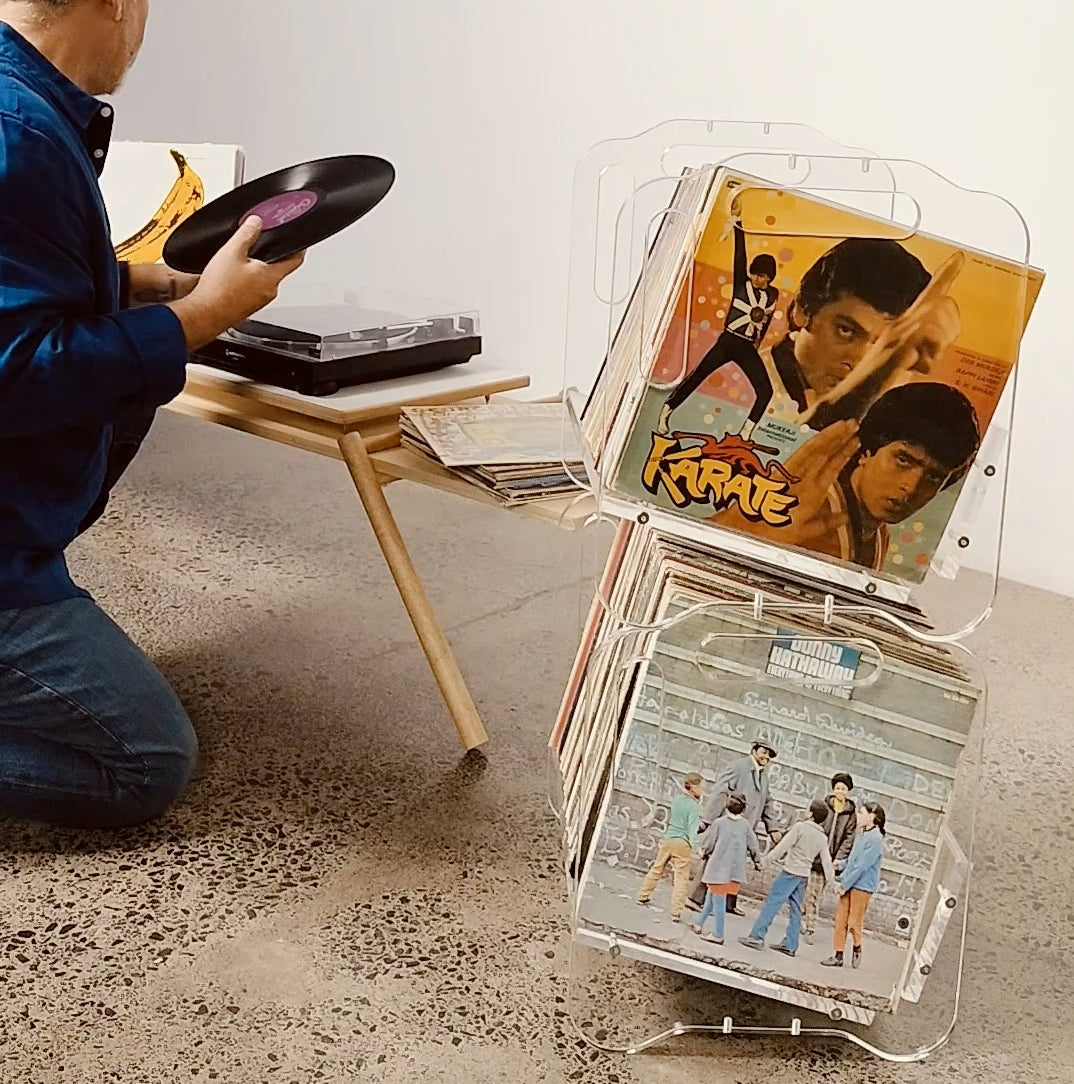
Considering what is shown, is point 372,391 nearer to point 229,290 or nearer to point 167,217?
point 229,290

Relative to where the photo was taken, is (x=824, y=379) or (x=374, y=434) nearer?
(x=824, y=379)

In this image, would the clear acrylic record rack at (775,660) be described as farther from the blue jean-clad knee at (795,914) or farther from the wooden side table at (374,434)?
the wooden side table at (374,434)

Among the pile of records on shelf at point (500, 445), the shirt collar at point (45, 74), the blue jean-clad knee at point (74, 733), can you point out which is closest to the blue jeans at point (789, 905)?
the pile of records on shelf at point (500, 445)

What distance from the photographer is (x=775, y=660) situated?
1.02 metres

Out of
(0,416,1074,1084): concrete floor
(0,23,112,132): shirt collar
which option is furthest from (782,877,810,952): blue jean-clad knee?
(0,23,112,132): shirt collar

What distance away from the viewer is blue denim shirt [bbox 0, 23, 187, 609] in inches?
48.6

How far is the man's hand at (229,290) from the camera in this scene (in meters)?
1.37

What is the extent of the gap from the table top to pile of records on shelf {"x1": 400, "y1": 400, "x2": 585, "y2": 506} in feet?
0.10

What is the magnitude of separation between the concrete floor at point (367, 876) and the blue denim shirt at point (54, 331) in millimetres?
310

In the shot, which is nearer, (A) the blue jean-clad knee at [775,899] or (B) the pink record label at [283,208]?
(A) the blue jean-clad knee at [775,899]

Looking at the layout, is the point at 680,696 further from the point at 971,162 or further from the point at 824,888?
the point at 971,162

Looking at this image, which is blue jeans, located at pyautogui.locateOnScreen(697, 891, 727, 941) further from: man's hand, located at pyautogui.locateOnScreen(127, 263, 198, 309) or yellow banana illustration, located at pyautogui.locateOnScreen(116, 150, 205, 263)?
yellow banana illustration, located at pyautogui.locateOnScreen(116, 150, 205, 263)

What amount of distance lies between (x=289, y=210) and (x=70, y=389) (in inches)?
12.7

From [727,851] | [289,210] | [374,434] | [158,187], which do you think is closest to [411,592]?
[374,434]
